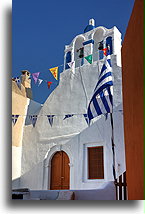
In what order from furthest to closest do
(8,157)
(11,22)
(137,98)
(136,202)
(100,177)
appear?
(100,177)
(137,98)
(11,22)
(8,157)
(136,202)

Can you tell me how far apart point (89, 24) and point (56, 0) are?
3406 millimetres

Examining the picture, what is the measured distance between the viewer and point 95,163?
6816 mm

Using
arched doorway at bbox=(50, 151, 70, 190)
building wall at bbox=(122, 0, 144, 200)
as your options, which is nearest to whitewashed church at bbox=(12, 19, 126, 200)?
arched doorway at bbox=(50, 151, 70, 190)

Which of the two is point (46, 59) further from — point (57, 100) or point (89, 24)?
point (89, 24)

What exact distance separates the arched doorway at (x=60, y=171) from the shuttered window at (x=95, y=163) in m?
0.76

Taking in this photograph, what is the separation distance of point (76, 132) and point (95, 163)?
3.45 feet

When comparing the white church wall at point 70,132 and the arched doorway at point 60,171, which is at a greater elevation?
the white church wall at point 70,132

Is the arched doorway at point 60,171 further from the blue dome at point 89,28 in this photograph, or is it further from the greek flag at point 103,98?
the blue dome at point 89,28

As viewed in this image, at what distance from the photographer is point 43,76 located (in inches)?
301

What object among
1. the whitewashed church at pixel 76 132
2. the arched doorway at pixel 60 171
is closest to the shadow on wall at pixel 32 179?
the whitewashed church at pixel 76 132

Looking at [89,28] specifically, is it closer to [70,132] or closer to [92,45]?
[92,45]

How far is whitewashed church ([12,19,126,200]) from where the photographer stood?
22.0 feet

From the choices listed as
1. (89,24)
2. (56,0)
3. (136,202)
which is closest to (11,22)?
(136,202)

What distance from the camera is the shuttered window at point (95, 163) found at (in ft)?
21.9
